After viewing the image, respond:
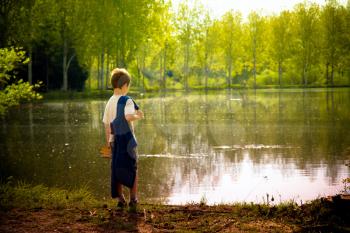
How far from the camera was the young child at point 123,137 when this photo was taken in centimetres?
684

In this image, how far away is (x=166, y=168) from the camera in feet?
35.5

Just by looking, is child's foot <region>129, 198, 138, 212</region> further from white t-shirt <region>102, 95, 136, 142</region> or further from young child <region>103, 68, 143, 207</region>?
white t-shirt <region>102, 95, 136, 142</region>

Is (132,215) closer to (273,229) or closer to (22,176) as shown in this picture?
(273,229)

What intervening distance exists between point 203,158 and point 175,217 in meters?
6.00

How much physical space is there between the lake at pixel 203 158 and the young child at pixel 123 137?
44.5 inches

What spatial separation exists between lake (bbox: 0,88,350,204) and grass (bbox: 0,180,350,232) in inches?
40.7

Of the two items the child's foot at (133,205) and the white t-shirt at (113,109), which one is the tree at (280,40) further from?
the child's foot at (133,205)

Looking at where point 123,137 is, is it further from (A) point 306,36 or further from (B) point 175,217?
(A) point 306,36

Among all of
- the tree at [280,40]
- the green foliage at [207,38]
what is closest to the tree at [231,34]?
the green foliage at [207,38]

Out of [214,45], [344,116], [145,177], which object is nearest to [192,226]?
[145,177]

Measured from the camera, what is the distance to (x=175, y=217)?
6.18 metres

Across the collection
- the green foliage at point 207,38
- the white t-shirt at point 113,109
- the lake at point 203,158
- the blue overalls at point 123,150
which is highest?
the green foliage at point 207,38

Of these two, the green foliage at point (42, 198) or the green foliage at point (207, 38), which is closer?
the green foliage at point (42, 198)

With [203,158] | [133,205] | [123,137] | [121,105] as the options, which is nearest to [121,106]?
[121,105]
